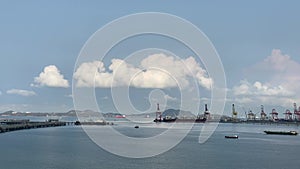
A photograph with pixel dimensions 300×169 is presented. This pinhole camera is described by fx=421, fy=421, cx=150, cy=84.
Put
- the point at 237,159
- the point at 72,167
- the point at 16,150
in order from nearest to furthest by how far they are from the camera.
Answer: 1. the point at 72,167
2. the point at 237,159
3. the point at 16,150

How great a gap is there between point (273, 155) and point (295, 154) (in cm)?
534

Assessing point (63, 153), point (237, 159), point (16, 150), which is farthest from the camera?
point (16, 150)

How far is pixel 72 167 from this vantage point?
57656 millimetres

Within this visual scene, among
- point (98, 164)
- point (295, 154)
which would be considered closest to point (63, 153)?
point (98, 164)

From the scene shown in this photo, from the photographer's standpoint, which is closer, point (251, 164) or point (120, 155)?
point (251, 164)

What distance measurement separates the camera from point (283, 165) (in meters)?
64.0

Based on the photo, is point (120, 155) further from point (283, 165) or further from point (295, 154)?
point (295, 154)

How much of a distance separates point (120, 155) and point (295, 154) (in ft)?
110

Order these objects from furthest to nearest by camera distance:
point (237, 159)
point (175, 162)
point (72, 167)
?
point (237, 159) < point (175, 162) < point (72, 167)

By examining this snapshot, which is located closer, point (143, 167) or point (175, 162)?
point (143, 167)

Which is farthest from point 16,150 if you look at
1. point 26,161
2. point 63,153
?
point 26,161

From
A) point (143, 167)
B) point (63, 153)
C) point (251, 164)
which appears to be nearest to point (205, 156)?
point (251, 164)

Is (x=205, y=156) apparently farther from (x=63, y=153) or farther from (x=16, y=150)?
(x=16, y=150)

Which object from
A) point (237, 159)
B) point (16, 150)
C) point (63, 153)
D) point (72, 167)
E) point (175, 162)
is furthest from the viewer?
point (16, 150)
